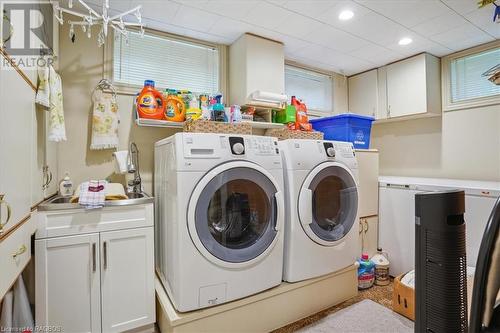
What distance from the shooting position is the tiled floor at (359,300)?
1.75m

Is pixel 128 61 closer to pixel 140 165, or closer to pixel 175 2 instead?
pixel 175 2

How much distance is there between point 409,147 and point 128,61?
10.9 feet

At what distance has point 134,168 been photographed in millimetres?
2068

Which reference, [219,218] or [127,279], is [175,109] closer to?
[219,218]

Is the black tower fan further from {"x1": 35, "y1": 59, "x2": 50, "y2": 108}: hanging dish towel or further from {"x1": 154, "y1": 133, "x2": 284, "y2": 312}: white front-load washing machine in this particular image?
{"x1": 35, "y1": 59, "x2": 50, "y2": 108}: hanging dish towel

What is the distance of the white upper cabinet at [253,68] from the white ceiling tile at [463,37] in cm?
154

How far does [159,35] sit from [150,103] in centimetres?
75

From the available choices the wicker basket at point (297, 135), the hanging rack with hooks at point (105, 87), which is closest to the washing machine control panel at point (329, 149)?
the wicker basket at point (297, 135)

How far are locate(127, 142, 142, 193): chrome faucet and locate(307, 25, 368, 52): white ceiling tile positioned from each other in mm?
1948

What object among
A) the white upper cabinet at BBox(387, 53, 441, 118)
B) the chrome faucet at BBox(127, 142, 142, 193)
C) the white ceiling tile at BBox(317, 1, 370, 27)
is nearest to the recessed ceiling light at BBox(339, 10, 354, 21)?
the white ceiling tile at BBox(317, 1, 370, 27)

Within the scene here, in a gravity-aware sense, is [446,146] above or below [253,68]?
below

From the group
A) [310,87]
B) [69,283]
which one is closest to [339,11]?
[310,87]

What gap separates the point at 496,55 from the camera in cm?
258

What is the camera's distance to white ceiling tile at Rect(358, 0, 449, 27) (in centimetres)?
195
